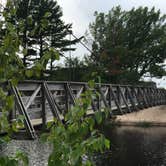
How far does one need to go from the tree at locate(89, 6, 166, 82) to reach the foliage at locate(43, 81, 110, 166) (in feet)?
215

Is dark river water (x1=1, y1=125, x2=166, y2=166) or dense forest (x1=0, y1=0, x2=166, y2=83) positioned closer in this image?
dark river water (x1=1, y1=125, x2=166, y2=166)

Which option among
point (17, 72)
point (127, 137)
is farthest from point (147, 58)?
point (17, 72)

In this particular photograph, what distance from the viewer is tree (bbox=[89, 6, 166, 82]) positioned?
70.1 m

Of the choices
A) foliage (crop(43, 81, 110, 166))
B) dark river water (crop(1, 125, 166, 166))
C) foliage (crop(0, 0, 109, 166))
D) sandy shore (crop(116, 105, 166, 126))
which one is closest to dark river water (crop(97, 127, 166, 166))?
dark river water (crop(1, 125, 166, 166))

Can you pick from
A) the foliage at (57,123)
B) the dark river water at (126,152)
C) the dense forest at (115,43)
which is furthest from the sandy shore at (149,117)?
the foliage at (57,123)

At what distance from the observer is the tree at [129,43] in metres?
70.1

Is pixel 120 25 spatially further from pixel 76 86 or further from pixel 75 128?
pixel 75 128

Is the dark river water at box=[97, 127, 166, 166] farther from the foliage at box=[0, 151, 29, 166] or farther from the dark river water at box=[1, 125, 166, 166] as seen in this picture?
the foliage at box=[0, 151, 29, 166]

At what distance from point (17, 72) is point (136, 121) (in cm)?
6066

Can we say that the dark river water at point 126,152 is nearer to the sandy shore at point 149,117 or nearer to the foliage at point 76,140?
the sandy shore at point 149,117

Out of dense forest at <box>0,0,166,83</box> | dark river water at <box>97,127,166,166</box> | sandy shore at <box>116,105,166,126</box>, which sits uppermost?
dense forest at <box>0,0,166,83</box>

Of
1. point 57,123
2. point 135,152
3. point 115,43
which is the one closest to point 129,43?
point 115,43

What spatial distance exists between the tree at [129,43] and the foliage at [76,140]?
65635 millimetres

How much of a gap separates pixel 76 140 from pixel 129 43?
236 ft
